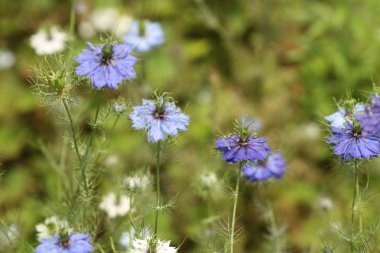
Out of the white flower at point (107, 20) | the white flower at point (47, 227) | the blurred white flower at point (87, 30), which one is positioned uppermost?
the white flower at point (107, 20)

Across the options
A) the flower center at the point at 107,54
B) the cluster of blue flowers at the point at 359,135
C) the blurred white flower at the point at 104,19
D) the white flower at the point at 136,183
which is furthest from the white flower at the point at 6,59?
the cluster of blue flowers at the point at 359,135

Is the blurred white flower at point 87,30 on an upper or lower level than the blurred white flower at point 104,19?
lower

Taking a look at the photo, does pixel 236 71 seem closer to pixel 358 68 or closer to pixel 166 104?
pixel 358 68

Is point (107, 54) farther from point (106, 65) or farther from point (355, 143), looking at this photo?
point (355, 143)

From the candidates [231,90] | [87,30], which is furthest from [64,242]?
[231,90]

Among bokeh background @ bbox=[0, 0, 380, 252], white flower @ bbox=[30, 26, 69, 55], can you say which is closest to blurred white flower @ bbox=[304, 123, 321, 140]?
bokeh background @ bbox=[0, 0, 380, 252]

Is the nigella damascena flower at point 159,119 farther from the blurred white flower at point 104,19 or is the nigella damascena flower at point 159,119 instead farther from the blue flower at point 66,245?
the blurred white flower at point 104,19

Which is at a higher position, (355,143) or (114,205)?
(114,205)

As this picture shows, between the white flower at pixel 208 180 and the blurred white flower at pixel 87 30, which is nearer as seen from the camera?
the white flower at pixel 208 180
